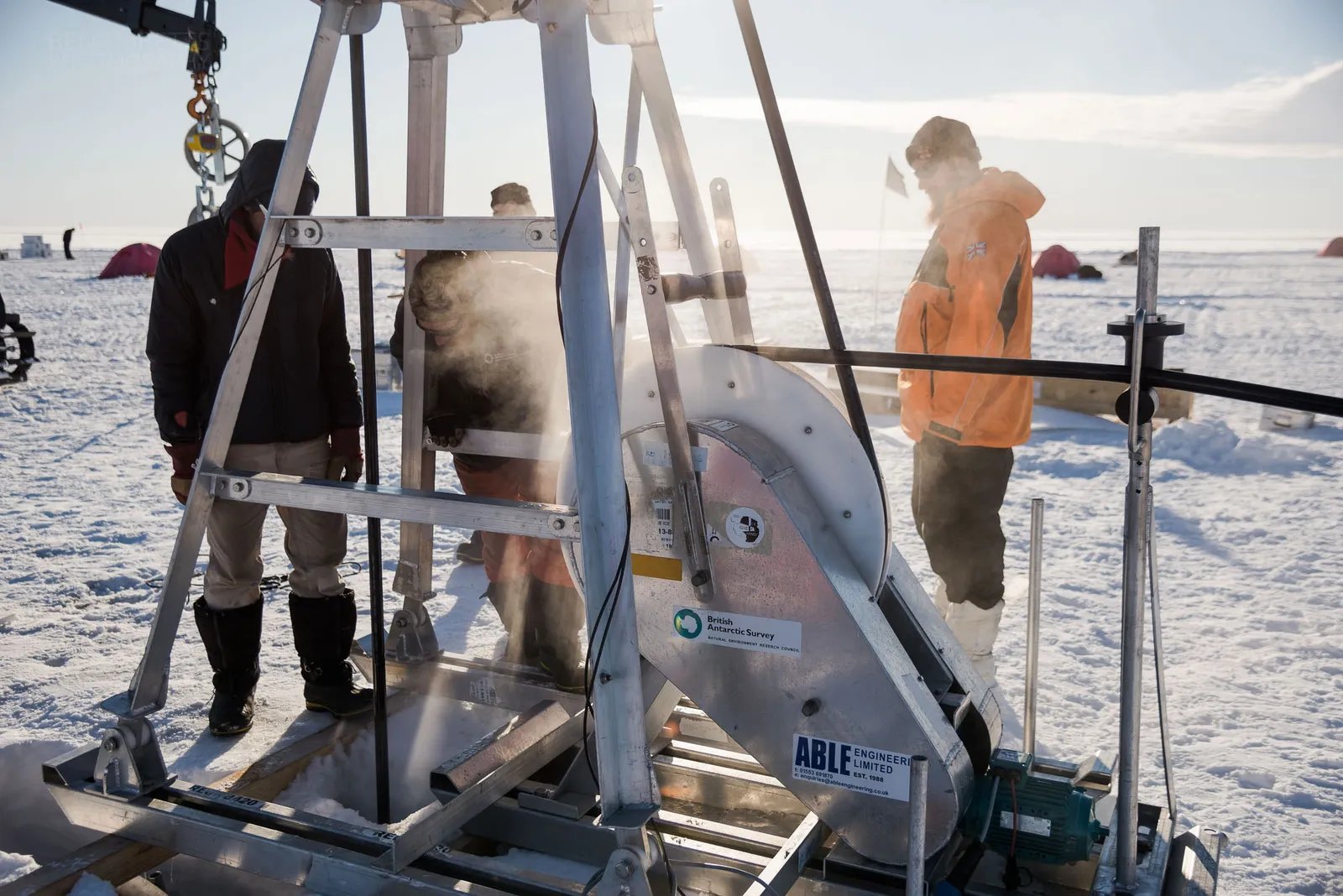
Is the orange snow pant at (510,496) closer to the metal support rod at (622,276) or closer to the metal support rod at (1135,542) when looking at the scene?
the metal support rod at (622,276)

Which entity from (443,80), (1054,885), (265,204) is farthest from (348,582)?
(1054,885)

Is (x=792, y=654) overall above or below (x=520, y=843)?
above

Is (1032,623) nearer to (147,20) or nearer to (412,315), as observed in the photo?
(412,315)

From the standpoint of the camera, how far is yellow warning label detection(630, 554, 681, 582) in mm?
2207

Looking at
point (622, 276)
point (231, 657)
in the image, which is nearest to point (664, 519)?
point (622, 276)

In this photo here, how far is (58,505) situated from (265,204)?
408cm

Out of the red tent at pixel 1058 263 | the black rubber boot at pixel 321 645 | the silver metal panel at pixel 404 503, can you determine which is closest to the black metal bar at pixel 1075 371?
the silver metal panel at pixel 404 503

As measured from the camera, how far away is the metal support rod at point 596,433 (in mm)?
1876

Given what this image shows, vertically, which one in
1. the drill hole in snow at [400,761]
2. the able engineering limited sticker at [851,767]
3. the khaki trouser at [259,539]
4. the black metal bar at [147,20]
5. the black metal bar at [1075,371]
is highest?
the black metal bar at [147,20]

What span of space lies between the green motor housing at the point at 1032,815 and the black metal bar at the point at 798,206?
748 millimetres

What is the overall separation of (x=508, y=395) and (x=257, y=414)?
852mm

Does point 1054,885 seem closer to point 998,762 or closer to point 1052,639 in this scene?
point 998,762

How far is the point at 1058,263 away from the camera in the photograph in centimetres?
3017

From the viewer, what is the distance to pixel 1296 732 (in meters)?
3.41
